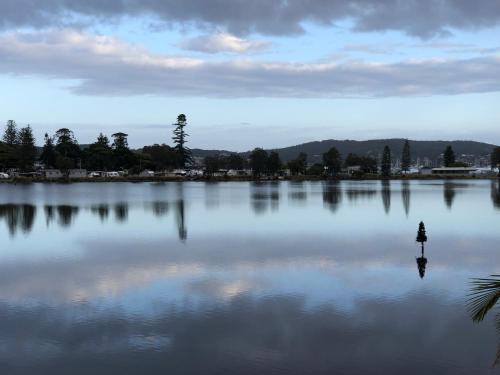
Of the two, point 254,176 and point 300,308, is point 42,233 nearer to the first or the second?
point 300,308

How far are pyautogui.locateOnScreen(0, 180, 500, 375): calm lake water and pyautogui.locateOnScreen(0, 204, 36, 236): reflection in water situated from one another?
2081mm

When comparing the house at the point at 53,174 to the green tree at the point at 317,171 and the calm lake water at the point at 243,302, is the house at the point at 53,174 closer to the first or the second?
the green tree at the point at 317,171

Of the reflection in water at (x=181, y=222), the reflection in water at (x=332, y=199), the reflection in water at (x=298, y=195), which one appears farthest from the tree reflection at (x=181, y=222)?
the reflection in water at (x=298, y=195)

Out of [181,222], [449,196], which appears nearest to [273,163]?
[449,196]

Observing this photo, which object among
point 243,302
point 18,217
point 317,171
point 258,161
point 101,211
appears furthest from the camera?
point 317,171

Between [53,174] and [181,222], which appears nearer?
[181,222]

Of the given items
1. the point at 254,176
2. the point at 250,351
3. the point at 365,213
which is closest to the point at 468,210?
the point at 365,213

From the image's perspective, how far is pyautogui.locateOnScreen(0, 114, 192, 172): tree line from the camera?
153 metres

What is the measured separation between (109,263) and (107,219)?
20.0 meters

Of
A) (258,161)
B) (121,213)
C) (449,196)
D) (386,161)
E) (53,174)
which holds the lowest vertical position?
(449,196)

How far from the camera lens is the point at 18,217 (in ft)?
145

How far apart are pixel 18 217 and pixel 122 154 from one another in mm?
128151

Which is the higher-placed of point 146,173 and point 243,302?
point 146,173

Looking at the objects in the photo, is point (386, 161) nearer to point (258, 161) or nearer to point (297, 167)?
point (297, 167)
